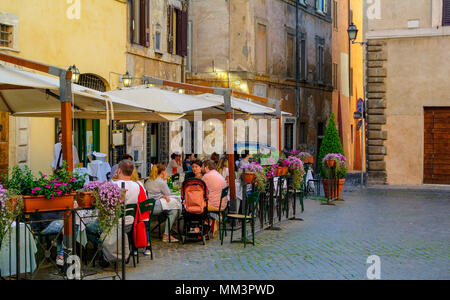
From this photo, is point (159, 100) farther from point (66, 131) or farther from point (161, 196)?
point (66, 131)

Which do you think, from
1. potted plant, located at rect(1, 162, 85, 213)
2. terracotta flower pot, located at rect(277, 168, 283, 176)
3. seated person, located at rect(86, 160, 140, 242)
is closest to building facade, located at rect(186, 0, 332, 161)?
terracotta flower pot, located at rect(277, 168, 283, 176)

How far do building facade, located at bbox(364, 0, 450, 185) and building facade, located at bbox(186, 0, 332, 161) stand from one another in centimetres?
489

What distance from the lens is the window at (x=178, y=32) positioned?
21656 mm

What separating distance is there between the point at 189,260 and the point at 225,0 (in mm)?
17937

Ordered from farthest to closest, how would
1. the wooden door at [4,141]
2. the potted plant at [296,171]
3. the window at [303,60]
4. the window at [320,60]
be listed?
1. the window at [320,60]
2. the window at [303,60]
3. the wooden door at [4,141]
4. the potted plant at [296,171]

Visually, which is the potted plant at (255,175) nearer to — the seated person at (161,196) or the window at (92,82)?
the seated person at (161,196)

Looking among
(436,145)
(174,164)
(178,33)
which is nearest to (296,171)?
(174,164)

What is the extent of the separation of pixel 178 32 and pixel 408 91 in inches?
302

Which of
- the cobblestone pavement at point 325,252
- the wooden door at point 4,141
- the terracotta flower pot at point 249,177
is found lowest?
the cobblestone pavement at point 325,252

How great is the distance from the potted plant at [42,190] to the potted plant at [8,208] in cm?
15

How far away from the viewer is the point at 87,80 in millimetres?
17203

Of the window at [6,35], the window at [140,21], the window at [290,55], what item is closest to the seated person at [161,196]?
the window at [6,35]
